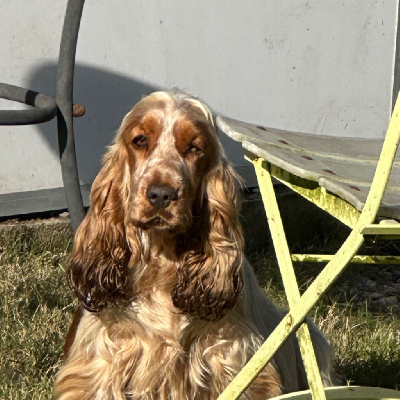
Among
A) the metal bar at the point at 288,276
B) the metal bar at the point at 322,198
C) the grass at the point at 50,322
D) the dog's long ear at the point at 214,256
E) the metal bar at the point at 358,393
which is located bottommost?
the grass at the point at 50,322

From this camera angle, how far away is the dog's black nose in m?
3.18

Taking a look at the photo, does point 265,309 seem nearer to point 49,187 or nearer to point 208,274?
point 208,274

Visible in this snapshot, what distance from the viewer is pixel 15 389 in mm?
3812

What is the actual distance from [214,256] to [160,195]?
1.45ft

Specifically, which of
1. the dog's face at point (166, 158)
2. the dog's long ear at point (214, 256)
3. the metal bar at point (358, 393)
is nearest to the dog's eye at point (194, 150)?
the dog's face at point (166, 158)

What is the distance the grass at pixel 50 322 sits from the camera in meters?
4.07

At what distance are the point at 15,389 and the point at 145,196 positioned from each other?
1083 millimetres

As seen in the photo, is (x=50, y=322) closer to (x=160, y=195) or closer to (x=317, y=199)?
(x=160, y=195)

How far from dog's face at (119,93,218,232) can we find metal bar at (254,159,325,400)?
355mm

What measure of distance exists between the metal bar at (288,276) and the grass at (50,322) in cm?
139

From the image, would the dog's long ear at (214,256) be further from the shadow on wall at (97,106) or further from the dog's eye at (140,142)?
the shadow on wall at (97,106)

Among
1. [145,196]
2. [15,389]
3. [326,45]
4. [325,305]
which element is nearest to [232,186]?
[145,196]

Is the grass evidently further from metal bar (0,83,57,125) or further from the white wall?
metal bar (0,83,57,125)

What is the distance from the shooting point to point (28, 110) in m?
3.68
